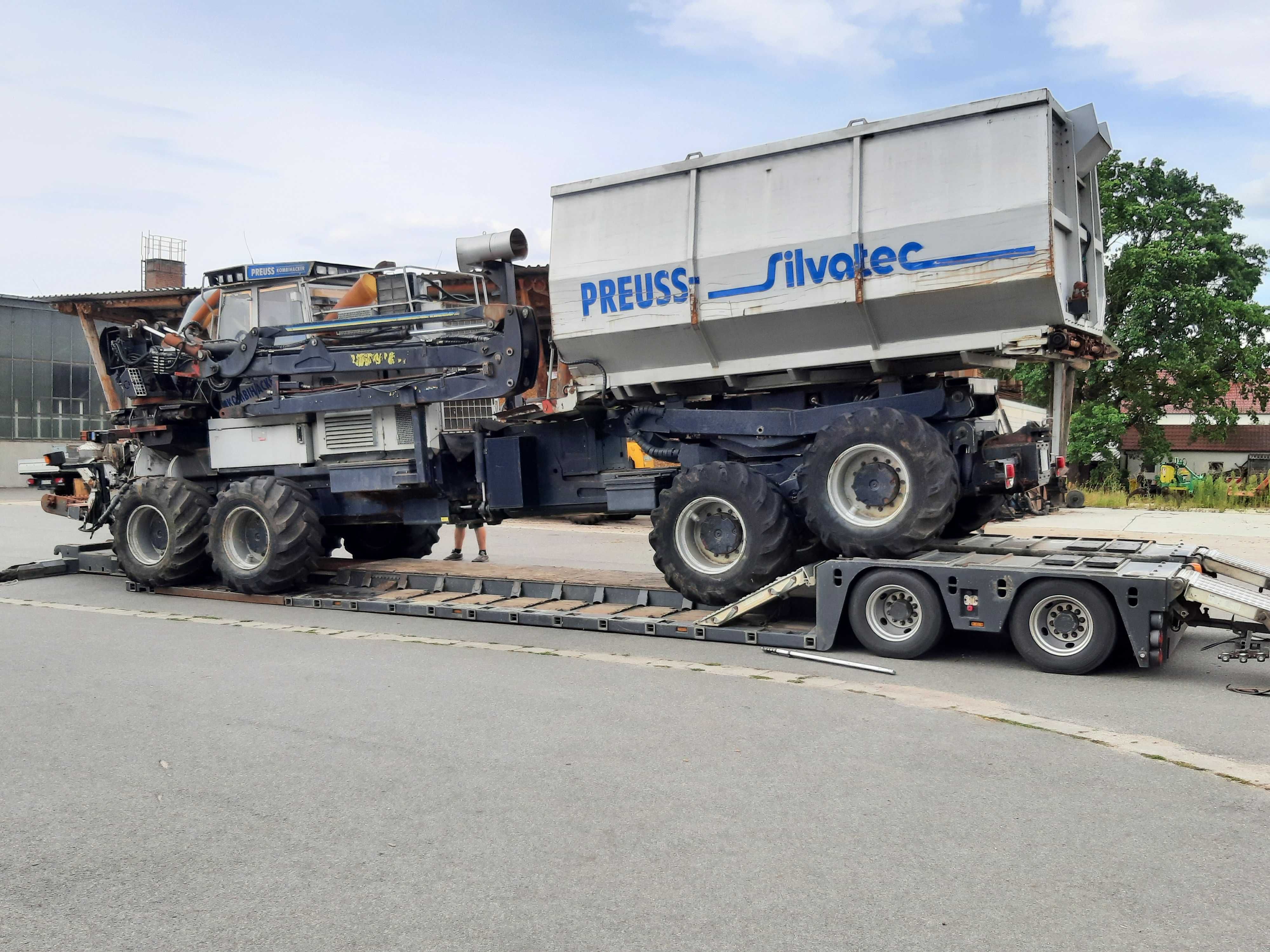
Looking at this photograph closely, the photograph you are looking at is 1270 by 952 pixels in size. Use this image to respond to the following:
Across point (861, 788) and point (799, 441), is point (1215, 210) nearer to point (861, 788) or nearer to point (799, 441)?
point (799, 441)

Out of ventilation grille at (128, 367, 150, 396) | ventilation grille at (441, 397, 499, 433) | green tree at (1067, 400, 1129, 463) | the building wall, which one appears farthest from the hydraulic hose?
the building wall

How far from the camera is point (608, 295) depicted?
9.98m

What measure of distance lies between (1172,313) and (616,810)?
105 ft

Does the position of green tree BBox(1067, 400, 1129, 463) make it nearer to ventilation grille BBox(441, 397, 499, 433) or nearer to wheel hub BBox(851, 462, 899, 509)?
ventilation grille BBox(441, 397, 499, 433)

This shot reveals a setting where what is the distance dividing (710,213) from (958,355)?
237cm

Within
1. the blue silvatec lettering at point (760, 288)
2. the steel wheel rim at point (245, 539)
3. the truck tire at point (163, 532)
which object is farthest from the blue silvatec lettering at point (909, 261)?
the truck tire at point (163, 532)

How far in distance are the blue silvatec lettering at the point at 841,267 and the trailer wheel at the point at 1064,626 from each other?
2.82 m

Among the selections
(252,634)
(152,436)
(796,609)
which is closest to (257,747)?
(252,634)

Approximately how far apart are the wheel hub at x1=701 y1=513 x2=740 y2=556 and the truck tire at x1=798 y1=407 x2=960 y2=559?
70 cm

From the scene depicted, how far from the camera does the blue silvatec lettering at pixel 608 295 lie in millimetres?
9961

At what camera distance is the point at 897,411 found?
8766mm

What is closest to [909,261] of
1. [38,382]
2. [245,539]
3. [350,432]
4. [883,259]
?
[883,259]

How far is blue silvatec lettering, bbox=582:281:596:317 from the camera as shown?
10.1 m

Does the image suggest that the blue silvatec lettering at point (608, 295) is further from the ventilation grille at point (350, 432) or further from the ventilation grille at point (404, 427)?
the ventilation grille at point (350, 432)
